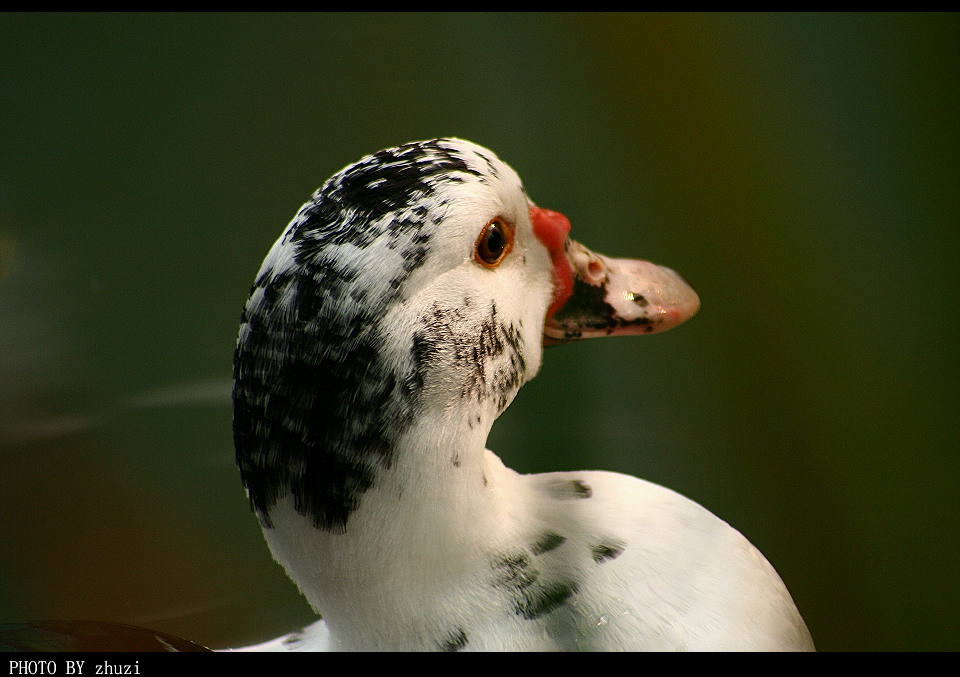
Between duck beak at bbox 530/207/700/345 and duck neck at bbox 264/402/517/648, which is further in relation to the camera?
duck beak at bbox 530/207/700/345

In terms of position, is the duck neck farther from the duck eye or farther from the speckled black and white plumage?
the duck eye

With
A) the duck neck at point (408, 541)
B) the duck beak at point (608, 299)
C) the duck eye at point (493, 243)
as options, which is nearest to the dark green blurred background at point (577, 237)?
the duck beak at point (608, 299)

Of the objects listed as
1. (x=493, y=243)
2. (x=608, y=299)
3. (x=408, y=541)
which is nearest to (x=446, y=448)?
(x=408, y=541)

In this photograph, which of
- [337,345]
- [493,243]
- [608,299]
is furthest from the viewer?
[608,299]

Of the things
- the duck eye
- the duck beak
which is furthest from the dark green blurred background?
the duck eye

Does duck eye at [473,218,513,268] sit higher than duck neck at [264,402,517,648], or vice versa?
duck eye at [473,218,513,268]

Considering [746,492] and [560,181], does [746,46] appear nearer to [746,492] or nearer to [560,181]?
[560,181]

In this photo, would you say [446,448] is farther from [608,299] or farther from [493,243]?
[608,299]
